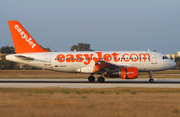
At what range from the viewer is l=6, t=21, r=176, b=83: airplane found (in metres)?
28.9

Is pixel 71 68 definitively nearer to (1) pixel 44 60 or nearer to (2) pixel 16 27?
(1) pixel 44 60

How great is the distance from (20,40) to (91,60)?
9316mm

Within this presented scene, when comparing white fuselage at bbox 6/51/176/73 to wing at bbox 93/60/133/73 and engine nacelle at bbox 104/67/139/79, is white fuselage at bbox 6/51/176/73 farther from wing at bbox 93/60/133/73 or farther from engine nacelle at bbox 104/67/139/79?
engine nacelle at bbox 104/67/139/79

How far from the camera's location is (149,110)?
38.2 ft

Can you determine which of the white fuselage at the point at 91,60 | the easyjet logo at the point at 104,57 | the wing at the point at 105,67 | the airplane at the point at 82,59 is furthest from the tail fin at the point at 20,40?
the wing at the point at 105,67

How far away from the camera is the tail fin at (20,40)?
30203 millimetres

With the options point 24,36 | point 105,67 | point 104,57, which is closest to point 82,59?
point 104,57

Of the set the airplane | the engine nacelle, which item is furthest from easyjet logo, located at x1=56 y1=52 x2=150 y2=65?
the engine nacelle

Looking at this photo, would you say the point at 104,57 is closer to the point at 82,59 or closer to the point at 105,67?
the point at 105,67

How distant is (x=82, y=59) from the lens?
96.3ft

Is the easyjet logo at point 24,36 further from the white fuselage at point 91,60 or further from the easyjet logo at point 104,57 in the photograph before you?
the easyjet logo at point 104,57

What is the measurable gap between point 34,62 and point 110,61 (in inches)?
369

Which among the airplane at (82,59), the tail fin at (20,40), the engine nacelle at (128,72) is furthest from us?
the tail fin at (20,40)

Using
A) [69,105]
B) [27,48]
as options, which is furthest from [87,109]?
[27,48]
